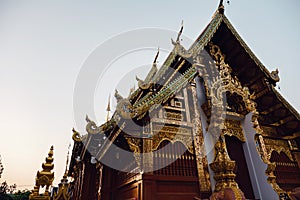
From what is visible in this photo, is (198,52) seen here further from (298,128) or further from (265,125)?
(298,128)

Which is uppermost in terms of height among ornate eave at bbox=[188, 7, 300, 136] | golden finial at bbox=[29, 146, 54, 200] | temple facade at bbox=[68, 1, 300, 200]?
ornate eave at bbox=[188, 7, 300, 136]

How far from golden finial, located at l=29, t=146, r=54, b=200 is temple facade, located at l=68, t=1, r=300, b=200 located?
159 cm

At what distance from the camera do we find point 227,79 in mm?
5926

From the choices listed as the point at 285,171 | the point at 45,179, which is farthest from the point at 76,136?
the point at 285,171

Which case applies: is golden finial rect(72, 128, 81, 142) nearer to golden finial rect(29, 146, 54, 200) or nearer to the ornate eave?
golden finial rect(29, 146, 54, 200)

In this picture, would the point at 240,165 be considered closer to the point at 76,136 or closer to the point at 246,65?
the point at 246,65

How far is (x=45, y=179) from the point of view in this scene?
333 cm

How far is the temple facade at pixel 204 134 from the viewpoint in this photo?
13.9 ft

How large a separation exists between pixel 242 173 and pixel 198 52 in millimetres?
4002

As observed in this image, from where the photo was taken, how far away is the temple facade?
4246mm

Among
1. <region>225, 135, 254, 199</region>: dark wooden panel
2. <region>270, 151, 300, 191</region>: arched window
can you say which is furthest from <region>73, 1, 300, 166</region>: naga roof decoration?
<region>225, 135, 254, 199</region>: dark wooden panel

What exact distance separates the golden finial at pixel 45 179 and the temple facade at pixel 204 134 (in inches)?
62.5

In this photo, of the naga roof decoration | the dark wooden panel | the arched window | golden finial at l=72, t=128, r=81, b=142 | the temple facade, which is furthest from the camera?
golden finial at l=72, t=128, r=81, b=142

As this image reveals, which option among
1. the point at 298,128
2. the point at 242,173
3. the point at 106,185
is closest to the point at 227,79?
the point at 242,173
